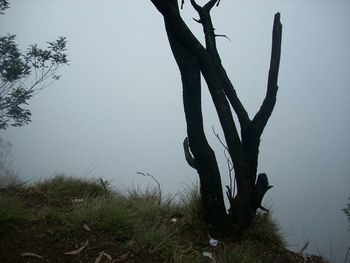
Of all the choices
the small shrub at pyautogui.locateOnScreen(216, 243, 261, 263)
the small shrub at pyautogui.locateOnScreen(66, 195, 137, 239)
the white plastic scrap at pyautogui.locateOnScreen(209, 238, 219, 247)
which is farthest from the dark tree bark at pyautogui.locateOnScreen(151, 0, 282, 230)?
the small shrub at pyautogui.locateOnScreen(66, 195, 137, 239)

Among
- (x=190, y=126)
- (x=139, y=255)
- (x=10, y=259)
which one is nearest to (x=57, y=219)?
(x=10, y=259)

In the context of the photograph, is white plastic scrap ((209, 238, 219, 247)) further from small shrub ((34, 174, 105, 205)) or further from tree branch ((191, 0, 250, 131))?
small shrub ((34, 174, 105, 205))

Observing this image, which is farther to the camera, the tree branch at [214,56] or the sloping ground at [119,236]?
the tree branch at [214,56]

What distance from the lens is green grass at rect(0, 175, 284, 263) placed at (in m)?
3.27

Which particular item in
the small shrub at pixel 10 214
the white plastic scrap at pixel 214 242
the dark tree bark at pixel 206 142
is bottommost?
the small shrub at pixel 10 214

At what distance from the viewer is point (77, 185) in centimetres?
497

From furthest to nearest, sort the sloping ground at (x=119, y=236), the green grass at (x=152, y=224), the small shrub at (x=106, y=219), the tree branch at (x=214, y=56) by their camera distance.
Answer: the tree branch at (x=214, y=56), the small shrub at (x=106, y=219), the green grass at (x=152, y=224), the sloping ground at (x=119, y=236)

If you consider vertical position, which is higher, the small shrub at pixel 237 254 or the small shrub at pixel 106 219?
the small shrub at pixel 237 254

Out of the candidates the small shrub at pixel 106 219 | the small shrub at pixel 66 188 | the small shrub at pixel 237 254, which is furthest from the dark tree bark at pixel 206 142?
the small shrub at pixel 66 188

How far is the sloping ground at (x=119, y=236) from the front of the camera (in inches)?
122

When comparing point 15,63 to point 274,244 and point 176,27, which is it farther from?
point 274,244

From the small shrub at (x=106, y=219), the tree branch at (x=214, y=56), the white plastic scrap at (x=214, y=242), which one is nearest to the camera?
the small shrub at (x=106, y=219)

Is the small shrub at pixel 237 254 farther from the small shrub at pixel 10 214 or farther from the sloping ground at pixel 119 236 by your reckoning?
the small shrub at pixel 10 214

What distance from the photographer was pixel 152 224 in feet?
12.4
